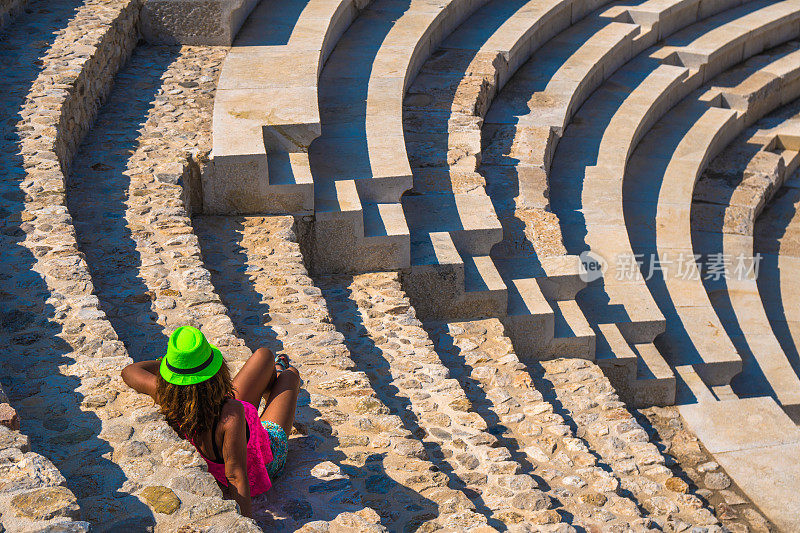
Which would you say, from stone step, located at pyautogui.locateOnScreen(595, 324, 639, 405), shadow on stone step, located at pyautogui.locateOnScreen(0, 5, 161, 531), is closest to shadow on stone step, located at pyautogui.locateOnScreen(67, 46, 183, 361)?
shadow on stone step, located at pyautogui.locateOnScreen(0, 5, 161, 531)

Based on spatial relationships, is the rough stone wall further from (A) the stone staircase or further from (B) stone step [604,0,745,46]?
(B) stone step [604,0,745,46]

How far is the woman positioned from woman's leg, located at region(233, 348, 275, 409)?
0.29 m

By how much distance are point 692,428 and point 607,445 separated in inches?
50.7

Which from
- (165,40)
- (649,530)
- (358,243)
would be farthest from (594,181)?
(649,530)

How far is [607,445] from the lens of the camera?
6.16 m

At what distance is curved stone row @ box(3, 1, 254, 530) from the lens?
11.3 ft

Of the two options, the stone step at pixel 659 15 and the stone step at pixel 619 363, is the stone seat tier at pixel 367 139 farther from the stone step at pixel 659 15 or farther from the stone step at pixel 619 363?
the stone step at pixel 659 15

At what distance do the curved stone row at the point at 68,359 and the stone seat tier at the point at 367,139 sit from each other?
1848mm

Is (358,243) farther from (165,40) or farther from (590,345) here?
(165,40)

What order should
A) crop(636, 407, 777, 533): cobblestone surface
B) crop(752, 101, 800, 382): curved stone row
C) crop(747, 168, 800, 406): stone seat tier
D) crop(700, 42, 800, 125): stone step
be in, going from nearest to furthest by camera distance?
crop(636, 407, 777, 533): cobblestone surface, crop(747, 168, 800, 406): stone seat tier, crop(752, 101, 800, 382): curved stone row, crop(700, 42, 800, 125): stone step

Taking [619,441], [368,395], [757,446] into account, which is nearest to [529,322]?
[619,441]

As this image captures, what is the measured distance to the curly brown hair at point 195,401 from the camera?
3719 millimetres

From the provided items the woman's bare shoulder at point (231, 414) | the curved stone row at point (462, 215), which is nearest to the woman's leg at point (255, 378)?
the woman's bare shoulder at point (231, 414)

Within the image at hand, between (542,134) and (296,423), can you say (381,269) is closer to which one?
(296,423)
